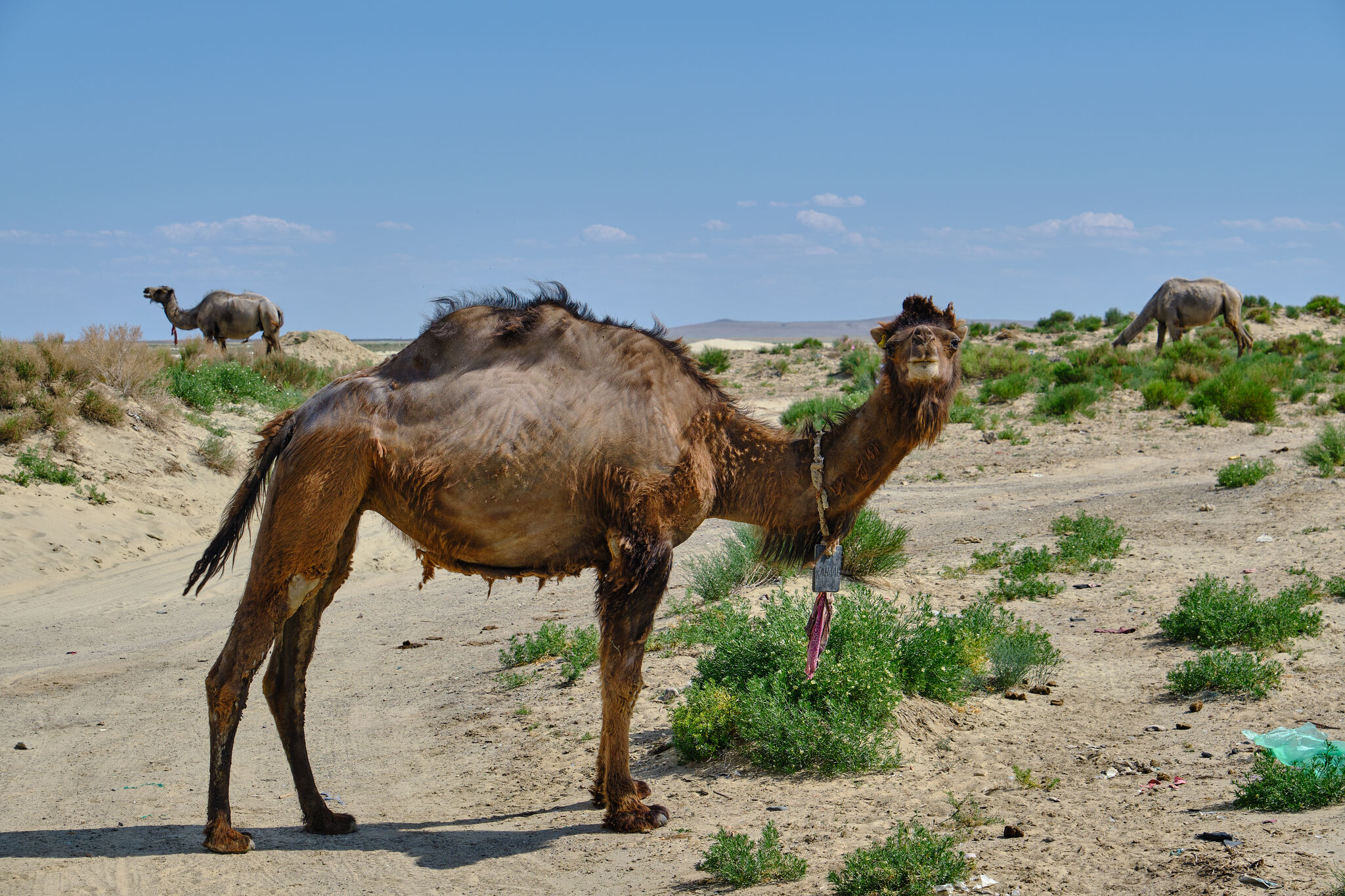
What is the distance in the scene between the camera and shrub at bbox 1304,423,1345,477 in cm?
1374

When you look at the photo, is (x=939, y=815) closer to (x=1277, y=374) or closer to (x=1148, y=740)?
(x=1148, y=740)

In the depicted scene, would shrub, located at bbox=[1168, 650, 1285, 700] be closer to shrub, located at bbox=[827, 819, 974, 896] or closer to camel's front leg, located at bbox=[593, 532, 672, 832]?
shrub, located at bbox=[827, 819, 974, 896]

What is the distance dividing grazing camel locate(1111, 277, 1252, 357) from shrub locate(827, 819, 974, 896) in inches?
1201

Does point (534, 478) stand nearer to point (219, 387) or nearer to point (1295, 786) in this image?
point (1295, 786)

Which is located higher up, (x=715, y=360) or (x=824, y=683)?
(x=715, y=360)

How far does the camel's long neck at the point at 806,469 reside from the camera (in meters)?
5.42

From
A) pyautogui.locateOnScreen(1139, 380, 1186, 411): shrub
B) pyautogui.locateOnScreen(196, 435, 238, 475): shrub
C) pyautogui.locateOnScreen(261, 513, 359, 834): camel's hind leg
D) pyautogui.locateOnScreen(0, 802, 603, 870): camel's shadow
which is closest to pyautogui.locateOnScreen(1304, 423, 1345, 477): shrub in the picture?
pyautogui.locateOnScreen(1139, 380, 1186, 411): shrub

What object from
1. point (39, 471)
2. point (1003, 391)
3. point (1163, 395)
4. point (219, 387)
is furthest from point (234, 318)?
point (1163, 395)

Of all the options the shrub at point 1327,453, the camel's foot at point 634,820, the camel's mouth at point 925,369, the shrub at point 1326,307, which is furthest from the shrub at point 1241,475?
the shrub at point 1326,307

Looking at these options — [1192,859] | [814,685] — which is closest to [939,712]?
[814,685]

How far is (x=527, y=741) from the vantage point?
7.14 m

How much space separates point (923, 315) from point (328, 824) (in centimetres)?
401

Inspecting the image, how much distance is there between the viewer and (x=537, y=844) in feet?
17.8

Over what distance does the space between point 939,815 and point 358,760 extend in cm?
378
